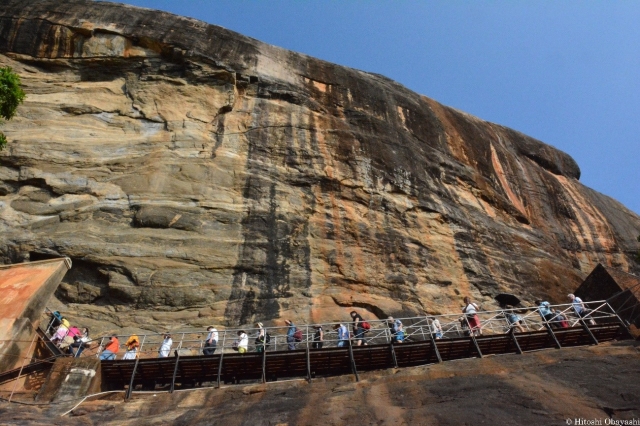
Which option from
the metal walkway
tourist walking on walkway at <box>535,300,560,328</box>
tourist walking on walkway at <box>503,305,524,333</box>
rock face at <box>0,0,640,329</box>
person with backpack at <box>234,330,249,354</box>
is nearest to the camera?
the metal walkway

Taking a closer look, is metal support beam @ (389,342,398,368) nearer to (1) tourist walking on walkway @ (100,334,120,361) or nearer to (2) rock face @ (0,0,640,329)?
(2) rock face @ (0,0,640,329)

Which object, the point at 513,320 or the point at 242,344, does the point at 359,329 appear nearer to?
the point at 242,344

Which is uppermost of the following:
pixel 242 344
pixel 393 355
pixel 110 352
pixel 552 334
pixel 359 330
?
pixel 359 330

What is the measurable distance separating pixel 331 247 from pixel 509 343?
6.89 m

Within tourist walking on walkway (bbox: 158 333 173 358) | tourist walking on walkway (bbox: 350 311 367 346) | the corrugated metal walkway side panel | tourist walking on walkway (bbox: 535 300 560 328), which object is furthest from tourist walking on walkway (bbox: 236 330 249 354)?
tourist walking on walkway (bbox: 535 300 560 328)

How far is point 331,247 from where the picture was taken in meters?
19.0

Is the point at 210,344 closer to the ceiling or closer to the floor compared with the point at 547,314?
closer to the floor

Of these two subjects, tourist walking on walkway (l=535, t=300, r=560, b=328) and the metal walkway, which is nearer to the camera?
the metal walkway

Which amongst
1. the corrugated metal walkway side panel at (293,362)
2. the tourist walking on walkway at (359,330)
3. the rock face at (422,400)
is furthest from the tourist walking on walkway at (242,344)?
the tourist walking on walkway at (359,330)

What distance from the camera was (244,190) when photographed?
Result: 1956cm

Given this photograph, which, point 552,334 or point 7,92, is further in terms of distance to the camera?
point 7,92

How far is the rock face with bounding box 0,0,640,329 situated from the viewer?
16984 mm

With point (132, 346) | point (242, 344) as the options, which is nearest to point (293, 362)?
point (242, 344)

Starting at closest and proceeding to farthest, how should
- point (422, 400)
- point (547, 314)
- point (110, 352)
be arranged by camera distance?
1. point (422, 400)
2. point (110, 352)
3. point (547, 314)
